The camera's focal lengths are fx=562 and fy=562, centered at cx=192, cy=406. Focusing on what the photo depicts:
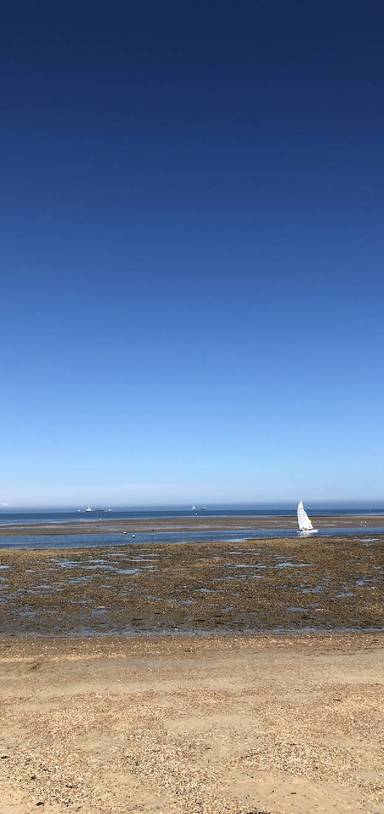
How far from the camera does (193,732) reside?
10.2 metres

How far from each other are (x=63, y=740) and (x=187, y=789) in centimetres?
284

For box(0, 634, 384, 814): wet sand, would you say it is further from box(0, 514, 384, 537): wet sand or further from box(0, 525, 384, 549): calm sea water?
box(0, 514, 384, 537): wet sand

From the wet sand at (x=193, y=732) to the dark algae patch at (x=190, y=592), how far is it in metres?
5.67

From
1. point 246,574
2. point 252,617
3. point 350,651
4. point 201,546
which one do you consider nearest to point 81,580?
point 246,574

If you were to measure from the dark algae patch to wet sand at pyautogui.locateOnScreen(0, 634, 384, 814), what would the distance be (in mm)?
5671

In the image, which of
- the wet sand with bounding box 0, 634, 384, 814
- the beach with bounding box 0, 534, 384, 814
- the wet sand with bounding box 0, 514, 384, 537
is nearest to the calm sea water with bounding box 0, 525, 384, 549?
the wet sand with bounding box 0, 514, 384, 537

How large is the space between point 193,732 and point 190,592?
795 inches

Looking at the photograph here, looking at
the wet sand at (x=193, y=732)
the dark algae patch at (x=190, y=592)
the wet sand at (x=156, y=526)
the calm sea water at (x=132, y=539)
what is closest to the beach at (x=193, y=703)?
the wet sand at (x=193, y=732)

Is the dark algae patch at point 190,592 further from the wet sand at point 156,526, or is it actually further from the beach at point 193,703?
the wet sand at point 156,526

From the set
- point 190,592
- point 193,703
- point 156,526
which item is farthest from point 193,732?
point 156,526

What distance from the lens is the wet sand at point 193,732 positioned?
26.1 feet

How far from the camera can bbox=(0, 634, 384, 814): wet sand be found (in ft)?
26.1

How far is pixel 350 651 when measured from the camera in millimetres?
16766

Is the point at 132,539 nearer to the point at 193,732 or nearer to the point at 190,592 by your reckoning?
the point at 190,592
